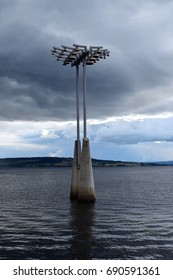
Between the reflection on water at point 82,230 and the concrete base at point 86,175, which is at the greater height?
the concrete base at point 86,175

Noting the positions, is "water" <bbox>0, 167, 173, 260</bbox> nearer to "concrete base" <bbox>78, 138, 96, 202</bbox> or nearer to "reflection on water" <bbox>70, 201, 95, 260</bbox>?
"reflection on water" <bbox>70, 201, 95, 260</bbox>

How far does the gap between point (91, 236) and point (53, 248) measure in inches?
199

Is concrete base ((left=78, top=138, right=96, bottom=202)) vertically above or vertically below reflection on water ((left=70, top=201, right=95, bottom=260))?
above

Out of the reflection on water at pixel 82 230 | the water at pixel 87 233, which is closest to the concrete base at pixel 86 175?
the reflection on water at pixel 82 230

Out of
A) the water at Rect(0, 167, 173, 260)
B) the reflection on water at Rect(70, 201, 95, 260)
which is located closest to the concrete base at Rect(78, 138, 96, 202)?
the reflection on water at Rect(70, 201, 95, 260)

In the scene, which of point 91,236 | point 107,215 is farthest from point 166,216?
point 91,236

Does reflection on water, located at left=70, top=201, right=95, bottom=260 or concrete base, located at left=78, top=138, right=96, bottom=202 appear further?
concrete base, located at left=78, top=138, right=96, bottom=202

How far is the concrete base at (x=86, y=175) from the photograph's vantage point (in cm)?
4734

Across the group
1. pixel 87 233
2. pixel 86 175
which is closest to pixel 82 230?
pixel 87 233

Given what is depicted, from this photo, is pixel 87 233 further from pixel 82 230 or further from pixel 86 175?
pixel 86 175

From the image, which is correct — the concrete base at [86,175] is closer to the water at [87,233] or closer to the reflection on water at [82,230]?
the reflection on water at [82,230]

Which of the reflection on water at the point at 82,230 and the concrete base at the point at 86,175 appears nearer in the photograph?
the reflection on water at the point at 82,230

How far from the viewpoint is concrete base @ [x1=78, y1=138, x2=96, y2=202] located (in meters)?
47.3
